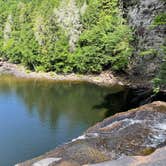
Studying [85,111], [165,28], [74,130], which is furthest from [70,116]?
[165,28]

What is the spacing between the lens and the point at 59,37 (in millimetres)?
66250

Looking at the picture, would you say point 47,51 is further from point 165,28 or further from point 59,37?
point 165,28

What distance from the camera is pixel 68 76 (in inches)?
2429

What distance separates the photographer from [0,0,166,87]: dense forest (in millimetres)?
57250

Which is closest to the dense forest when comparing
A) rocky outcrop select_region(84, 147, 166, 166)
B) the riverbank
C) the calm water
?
the riverbank

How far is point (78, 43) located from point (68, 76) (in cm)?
630

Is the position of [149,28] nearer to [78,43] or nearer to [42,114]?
[42,114]

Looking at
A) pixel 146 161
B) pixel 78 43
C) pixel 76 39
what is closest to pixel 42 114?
pixel 78 43

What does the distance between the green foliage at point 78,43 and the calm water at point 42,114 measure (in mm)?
6782

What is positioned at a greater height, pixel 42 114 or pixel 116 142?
pixel 116 142

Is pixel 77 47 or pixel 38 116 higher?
pixel 77 47

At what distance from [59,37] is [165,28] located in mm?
35340

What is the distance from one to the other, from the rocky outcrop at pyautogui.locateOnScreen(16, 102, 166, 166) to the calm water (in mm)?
8242

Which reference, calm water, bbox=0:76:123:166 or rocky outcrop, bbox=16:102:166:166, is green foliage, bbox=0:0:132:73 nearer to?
calm water, bbox=0:76:123:166
